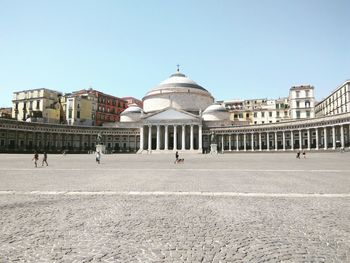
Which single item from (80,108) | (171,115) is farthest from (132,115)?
(171,115)

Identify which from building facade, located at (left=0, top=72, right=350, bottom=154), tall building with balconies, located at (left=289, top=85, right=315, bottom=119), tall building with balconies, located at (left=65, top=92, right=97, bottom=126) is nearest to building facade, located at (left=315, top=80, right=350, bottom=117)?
tall building with balconies, located at (left=289, top=85, right=315, bottom=119)

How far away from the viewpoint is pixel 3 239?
18.2 ft

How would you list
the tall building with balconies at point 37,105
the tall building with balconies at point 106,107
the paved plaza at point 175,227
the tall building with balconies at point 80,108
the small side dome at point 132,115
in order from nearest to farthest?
1. the paved plaza at point 175,227
2. the tall building with balconies at point 37,105
3. the tall building with balconies at point 80,108
4. the small side dome at point 132,115
5. the tall building with balconies at point 106,107

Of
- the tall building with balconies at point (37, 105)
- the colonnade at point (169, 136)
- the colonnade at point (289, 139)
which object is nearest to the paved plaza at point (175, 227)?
the colonnade at point (289, 139)

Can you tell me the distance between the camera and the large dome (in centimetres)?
10350

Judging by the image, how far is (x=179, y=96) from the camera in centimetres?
10356

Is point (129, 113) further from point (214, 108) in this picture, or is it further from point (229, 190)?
point (229, 190)

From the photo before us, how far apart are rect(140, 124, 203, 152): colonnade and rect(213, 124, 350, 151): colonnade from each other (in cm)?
816

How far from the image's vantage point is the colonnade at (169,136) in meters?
88.4

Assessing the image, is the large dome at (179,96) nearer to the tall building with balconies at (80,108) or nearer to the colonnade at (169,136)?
the colonnade at (169,136)

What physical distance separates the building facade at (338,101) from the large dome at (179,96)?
4175 cm

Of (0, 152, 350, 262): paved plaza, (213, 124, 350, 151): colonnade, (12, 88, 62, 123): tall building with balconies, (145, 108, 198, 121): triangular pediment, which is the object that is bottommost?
(0, 152, 350, 262): paved plaza

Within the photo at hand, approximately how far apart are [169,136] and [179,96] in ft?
57.7

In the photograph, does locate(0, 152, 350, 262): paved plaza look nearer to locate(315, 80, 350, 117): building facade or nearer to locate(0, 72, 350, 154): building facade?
locate(0, 72, 350, 154): building facade
